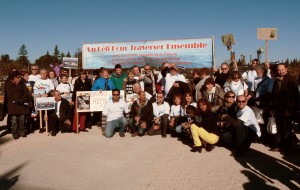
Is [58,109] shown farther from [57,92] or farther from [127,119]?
[127,119]

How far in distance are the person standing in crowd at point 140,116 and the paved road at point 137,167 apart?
72cm

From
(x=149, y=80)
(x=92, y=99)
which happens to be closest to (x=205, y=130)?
(x=149, y=80)

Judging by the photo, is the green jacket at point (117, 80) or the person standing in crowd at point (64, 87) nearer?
the person standing in crowd at point (64, 87)

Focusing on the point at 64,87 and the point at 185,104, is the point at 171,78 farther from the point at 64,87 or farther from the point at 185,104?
the point at 64,87

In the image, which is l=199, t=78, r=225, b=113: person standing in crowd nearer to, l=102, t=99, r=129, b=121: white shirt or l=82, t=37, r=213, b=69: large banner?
l=102, t=99, r=129, b=121: white shirt

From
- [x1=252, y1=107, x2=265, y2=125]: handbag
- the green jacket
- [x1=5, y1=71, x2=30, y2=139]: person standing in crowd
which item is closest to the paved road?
[x1=252, y1=107, x2=265, y2=125]: handbag

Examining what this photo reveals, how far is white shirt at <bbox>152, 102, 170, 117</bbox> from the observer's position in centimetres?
837

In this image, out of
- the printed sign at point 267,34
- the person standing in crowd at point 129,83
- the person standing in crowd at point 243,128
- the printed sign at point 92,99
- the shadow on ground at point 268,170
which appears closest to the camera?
the shadow on ground at point 268,170

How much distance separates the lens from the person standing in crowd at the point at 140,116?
840 centimetres

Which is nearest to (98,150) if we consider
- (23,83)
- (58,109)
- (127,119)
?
→ (127,119)

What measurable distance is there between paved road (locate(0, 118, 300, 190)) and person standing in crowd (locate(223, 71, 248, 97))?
141 centimetres

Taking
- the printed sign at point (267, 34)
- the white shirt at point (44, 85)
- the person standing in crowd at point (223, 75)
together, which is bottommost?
the white shirt at point (44, 85)

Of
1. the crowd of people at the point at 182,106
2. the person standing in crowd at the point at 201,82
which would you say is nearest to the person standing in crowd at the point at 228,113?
the crowd of people at the point at 182,106

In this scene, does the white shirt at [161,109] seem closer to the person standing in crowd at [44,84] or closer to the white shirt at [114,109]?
the white shirt at [114,109]
